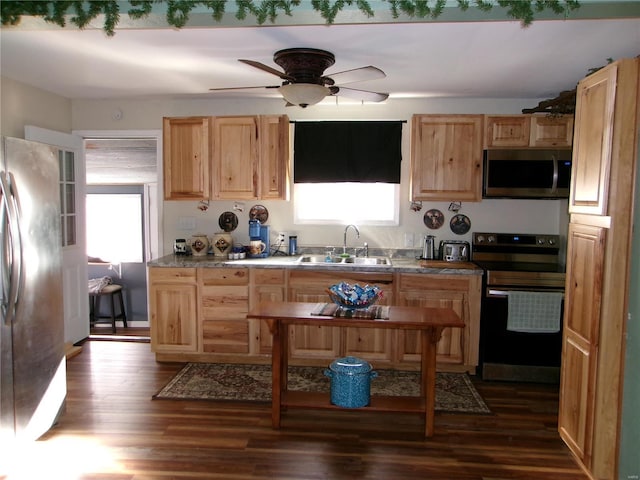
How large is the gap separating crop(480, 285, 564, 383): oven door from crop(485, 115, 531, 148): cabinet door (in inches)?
48.7

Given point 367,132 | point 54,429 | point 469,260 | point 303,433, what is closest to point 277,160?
point 367,132

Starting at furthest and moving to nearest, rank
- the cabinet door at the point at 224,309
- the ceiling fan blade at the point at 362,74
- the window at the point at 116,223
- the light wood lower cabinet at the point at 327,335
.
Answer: the window at the point at 116,223
the cabinet door at the point at 224,309
the light wood lower cabinet at the point at 327,335
the ceiling fan blade at the point at 362,74

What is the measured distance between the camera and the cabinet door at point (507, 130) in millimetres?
4105

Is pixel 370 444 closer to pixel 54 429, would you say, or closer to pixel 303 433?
pixel 303 433

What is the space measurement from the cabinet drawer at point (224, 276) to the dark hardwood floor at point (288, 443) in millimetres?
979

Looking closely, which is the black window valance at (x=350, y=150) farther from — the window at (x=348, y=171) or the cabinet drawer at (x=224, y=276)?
the cabinet drawer at (x=224, y=276)

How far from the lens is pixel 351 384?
294 cm

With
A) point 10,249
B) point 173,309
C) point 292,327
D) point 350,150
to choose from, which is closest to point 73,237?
point 173,309

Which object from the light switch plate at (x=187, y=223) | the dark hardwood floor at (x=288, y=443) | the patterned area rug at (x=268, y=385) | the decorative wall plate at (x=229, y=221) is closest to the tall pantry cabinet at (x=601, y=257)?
the dark hardwood floor at (x=288, y=443)

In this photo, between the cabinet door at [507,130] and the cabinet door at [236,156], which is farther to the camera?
the cabinet door at [236,156]

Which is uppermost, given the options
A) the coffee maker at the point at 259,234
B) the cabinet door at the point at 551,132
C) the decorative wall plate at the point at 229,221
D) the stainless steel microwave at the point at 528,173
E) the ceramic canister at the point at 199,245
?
the cabinet door at the point at 551,132

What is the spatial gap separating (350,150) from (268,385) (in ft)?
7.30

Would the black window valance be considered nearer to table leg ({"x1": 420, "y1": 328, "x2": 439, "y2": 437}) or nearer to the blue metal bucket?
table leg ({"x1": 420, "y1": 328, "x2": 439, "y2": 437})

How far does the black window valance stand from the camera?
14.8 feet
